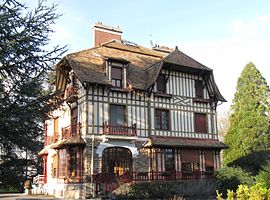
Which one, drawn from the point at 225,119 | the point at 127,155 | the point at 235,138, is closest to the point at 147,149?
the point at 127,155

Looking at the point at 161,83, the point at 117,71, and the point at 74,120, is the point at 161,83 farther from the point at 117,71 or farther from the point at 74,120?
the point at 74,120

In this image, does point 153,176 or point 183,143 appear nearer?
point 153,176

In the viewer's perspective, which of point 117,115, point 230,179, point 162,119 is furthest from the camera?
point 162,119

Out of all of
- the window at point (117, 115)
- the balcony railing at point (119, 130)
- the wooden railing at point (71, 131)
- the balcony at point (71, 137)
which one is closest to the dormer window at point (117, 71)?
the window at point (117, 115)

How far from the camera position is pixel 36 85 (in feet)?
35.8

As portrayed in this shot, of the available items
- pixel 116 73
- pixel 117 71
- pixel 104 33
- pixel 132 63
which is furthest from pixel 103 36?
pixel 116 73

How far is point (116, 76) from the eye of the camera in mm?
23875

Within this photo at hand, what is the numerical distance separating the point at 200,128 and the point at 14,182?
59.1 ft

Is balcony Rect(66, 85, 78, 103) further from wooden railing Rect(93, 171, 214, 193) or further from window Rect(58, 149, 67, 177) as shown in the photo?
wooden railing Rect(93, 171, 214, 193)

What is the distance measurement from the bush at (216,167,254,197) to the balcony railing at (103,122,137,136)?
6.11 meters

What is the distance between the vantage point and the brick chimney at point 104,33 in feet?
92.6

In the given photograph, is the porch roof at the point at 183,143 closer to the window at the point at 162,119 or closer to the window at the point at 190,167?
the window at the point at 162,119

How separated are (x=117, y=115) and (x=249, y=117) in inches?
488

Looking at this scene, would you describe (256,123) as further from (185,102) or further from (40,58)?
(40,58)
